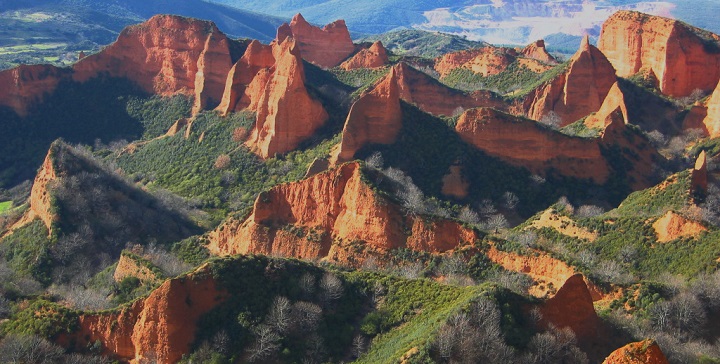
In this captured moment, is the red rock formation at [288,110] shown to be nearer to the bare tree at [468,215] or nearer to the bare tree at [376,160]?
the bare tree at [376,160]

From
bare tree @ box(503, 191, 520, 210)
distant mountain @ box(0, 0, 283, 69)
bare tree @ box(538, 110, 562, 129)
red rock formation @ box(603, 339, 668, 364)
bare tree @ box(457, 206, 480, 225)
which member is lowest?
distant mountain @ box(0, 0, 283, 69)

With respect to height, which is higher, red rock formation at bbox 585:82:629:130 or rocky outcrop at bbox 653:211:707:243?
rocky outcrop at bbox 653:211:707:243

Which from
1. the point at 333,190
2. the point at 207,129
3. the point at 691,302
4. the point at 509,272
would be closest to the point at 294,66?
the point at 207,129

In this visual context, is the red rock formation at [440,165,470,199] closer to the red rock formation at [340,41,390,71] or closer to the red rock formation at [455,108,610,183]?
the red rock formation at [455,108,610,183]

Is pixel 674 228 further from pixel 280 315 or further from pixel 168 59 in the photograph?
pixel 168 59

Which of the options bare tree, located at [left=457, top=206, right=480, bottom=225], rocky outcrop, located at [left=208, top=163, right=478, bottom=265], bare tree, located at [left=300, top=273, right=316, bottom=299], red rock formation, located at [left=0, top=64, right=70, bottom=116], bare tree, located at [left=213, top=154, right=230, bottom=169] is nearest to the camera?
bare tree, located at [left=300, top=273, right=316, bottom=299]

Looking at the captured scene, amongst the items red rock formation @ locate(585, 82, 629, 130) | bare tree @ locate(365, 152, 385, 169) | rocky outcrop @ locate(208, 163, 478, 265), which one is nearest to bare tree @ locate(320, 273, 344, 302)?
rocky outcrop @ locate(208, 163, 478, 265)

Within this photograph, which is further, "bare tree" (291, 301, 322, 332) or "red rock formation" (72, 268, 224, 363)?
"bare tree" (291, 301, 322, 332)

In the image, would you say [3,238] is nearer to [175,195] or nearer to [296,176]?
[175,195]
